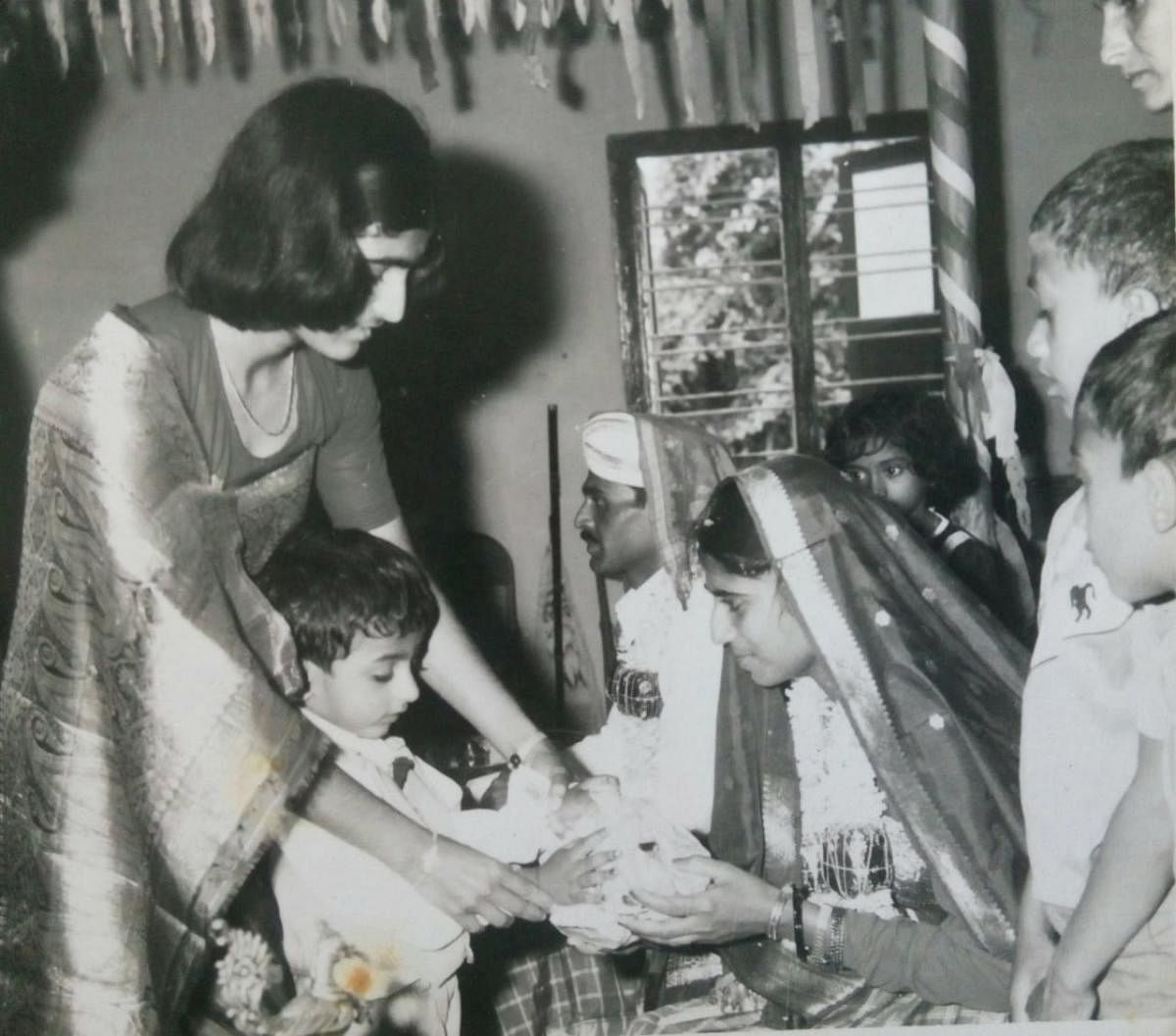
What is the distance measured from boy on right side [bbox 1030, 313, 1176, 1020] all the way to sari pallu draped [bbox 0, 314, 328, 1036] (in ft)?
2.47

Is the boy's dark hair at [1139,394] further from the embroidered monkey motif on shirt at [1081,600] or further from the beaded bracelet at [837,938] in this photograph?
the beaded bracelet at [837,938]

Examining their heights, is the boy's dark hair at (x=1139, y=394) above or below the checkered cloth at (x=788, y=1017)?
above

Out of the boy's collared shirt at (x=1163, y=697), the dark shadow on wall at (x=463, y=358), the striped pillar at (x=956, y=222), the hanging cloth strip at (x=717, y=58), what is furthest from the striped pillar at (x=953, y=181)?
the dark shadow on wall at (x=463, y=358)

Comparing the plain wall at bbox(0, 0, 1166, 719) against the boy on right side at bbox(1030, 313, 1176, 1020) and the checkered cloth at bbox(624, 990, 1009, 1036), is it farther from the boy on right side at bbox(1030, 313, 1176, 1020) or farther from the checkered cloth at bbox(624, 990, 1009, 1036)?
the checkered cloth at bbox(624, 990, 1009, 1036)

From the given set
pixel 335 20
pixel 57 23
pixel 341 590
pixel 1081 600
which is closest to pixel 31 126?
pixel 57 23

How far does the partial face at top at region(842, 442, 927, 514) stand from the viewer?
134 centimetres

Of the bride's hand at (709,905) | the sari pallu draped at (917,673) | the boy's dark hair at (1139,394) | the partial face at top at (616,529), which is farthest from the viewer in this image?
the partial face at top at (616,529)

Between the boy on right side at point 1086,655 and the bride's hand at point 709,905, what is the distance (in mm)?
257

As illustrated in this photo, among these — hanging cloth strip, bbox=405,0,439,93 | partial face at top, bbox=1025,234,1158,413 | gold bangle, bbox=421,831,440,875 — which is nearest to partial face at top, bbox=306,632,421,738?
gold bangle, bbox=421,831,440,875

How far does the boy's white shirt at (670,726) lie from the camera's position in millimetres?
1382

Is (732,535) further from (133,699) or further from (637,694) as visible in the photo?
(133,699)

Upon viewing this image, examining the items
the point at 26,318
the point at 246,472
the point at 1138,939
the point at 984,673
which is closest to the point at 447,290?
the point at 246,472

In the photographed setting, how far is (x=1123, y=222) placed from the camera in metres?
1.22

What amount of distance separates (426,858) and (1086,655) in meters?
0.67
